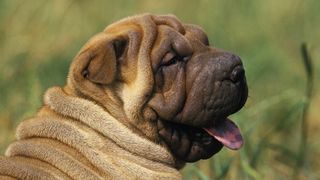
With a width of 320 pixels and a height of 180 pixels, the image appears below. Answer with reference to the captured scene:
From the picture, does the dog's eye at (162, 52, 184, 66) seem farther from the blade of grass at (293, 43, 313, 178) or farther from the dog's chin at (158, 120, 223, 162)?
the blade of grass at (293, 43, 313, 178)

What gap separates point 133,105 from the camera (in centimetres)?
772

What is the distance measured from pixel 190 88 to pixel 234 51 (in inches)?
182

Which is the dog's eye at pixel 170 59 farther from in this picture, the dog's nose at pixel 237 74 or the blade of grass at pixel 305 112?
the blade of grass at pixel 305 112

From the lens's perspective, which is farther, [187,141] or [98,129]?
[187,141]

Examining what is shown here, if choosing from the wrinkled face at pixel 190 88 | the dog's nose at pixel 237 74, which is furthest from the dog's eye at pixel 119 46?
the dog's nose at pixel 237 74

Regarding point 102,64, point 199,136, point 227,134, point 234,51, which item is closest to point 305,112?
point 227,134

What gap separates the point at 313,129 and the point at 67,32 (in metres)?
2.52

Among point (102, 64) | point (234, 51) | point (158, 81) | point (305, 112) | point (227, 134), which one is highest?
point (102, 64)

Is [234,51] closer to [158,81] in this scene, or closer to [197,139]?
[197,139]

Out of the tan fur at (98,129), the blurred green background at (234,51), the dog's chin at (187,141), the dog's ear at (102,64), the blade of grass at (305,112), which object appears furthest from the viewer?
the blurred green background at (234,51)

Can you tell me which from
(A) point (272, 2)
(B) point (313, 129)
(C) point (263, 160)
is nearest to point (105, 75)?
(C) point (263, 160)

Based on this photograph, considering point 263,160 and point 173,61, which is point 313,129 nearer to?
point 263,160

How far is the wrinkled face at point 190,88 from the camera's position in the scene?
775 cm

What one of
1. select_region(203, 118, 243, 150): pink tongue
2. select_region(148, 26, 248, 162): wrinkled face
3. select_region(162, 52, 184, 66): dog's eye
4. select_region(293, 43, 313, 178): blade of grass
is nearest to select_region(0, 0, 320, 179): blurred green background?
select_region(293, 43, 313, 178): blade of grass
